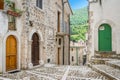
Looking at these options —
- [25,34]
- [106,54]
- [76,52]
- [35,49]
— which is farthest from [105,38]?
[76,52]

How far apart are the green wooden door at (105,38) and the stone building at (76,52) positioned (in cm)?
1513

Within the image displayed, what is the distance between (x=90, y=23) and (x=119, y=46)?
2.51 m

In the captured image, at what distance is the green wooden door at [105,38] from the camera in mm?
11305

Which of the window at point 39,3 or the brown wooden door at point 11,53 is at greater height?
the window at point 39,3

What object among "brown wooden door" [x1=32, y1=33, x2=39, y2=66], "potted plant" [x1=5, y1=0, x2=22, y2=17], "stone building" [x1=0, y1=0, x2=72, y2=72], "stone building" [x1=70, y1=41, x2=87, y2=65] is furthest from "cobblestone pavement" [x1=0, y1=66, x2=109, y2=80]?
"stone building" [x1=70, y1=41, x2=87, y2=65]


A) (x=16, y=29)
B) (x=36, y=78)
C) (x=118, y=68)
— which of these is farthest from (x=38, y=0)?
(x=118, y=68)

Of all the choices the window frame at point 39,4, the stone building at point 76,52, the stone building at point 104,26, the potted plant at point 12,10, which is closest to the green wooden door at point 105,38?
the stone building at point 104,26

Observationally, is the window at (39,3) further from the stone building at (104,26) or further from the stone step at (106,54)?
the stone step at (106,54)

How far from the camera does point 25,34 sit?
8.68m

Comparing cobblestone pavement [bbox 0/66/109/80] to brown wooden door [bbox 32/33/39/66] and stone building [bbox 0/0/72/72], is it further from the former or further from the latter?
brown wooden door [bbox 32/33/39/66]

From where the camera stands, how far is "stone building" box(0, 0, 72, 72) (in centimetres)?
757

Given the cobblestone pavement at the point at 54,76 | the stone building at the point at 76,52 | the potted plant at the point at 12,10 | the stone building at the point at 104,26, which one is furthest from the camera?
the stone building at the point at 76,52

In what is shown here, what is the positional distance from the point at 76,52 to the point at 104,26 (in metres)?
16.4

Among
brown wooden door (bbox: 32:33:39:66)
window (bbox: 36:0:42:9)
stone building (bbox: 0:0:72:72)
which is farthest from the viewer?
window (bbox: 36:0:42:9)
